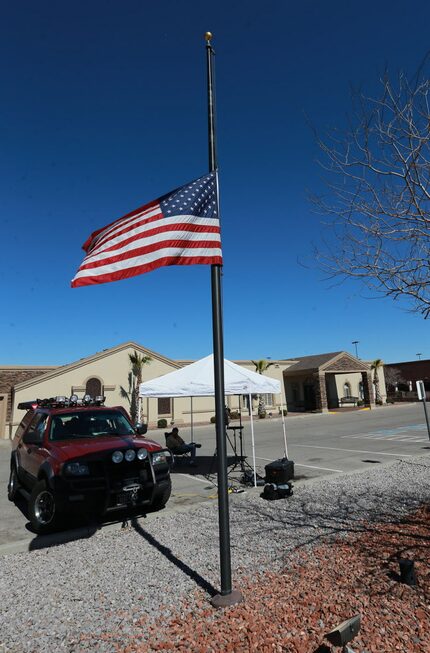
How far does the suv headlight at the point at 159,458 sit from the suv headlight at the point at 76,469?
1132mm

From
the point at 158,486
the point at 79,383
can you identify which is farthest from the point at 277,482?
the point at 79,383

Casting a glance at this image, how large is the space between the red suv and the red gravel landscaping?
247 centimetres

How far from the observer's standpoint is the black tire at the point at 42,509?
19.3 ft

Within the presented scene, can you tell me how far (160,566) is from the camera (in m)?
4.58

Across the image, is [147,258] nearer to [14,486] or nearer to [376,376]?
[14,486]

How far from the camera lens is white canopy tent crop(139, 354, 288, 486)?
930 cm

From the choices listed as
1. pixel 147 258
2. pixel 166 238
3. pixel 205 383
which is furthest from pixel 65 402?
pixel 166 238

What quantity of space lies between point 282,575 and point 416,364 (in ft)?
194

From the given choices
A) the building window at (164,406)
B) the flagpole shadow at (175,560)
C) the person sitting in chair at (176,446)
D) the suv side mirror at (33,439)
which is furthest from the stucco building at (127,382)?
Answer: the flagpole shadow at (175,560)

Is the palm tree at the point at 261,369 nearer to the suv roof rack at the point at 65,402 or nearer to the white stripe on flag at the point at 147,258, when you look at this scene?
the suv roof rack at the point at 65,402

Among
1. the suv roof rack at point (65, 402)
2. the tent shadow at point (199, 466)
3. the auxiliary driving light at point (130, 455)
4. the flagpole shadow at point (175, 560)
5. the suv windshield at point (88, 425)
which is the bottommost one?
the tent shadow at point (199, 466)

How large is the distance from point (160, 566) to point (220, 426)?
2.15 m

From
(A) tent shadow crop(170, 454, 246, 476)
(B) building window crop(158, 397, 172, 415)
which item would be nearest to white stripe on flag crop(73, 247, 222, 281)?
(A) tent shadow crop(170, 454, 246, 476)

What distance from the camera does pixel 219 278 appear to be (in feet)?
13.8
